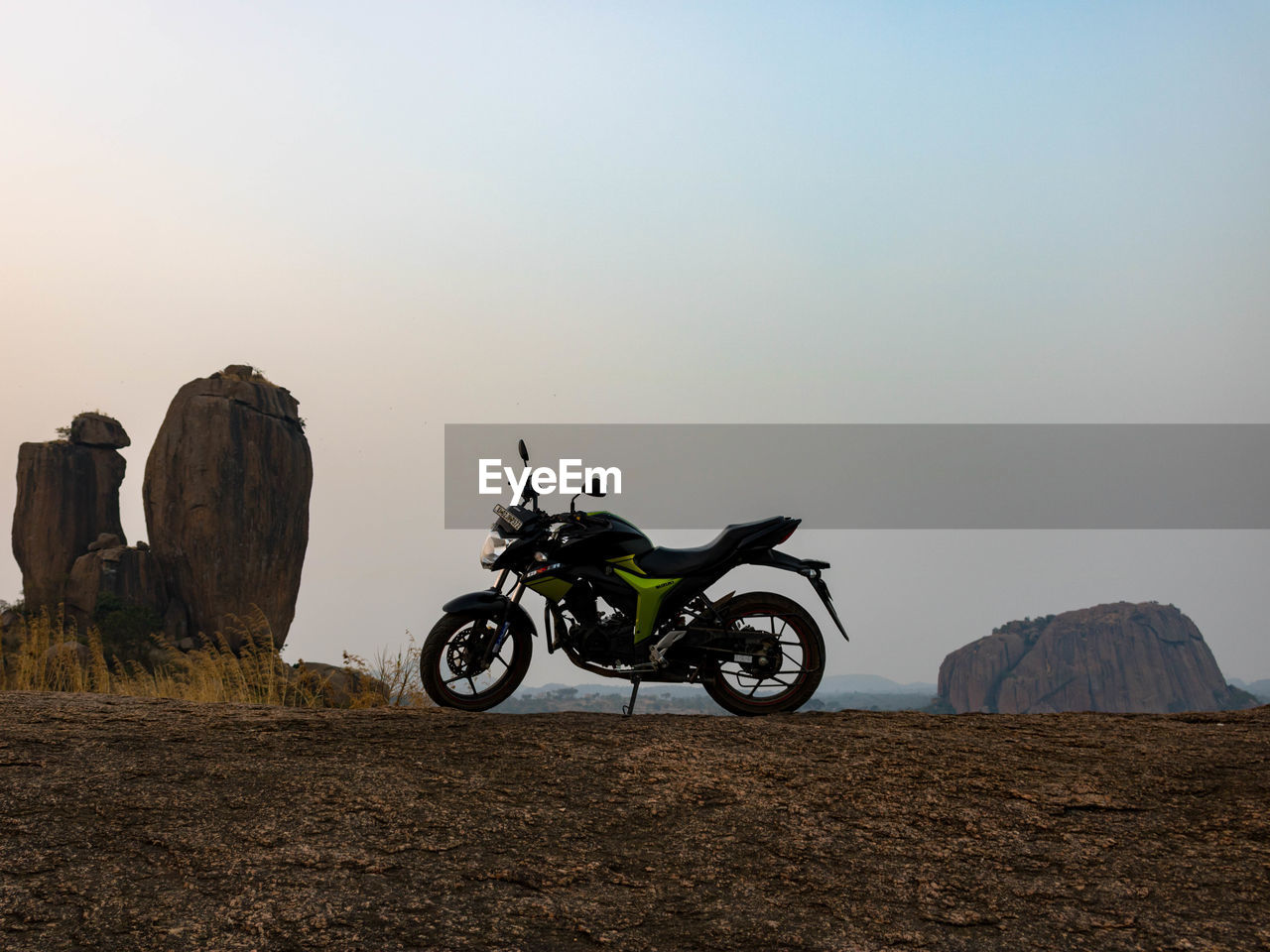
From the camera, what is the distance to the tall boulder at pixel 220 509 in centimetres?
3856

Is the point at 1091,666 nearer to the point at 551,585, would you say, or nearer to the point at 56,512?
the point at 56,512

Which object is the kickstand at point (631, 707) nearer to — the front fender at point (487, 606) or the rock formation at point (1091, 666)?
the front fender at point (487, 606)

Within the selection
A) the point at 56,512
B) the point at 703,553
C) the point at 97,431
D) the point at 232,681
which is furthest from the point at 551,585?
the point at 97,431

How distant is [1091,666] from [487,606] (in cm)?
11952

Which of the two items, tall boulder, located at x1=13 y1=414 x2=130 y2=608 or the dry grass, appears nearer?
the dry grass

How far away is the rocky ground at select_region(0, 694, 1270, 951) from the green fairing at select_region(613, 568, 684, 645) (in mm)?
1270

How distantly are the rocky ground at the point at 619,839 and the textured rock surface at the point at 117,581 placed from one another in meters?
38.0

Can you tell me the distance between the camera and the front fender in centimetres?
630

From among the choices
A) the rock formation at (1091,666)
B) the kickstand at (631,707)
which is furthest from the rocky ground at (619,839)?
the rock formation at (1091,666)

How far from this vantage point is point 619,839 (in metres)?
3.64

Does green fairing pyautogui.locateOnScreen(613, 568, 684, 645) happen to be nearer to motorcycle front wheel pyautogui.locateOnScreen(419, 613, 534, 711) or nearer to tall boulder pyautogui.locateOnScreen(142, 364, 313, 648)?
motorcycle front wheel pyautogui.locateOnScreen(419, 613, 534, 711)

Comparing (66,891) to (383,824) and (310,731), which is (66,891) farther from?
(310,731)

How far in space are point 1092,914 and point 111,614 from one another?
39904mm

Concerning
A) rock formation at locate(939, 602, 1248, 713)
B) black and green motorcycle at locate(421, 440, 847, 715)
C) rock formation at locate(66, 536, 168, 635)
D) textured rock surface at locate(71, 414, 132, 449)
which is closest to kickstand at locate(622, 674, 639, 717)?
black and green motorcycle at locate(421, 440, 847, 715)
